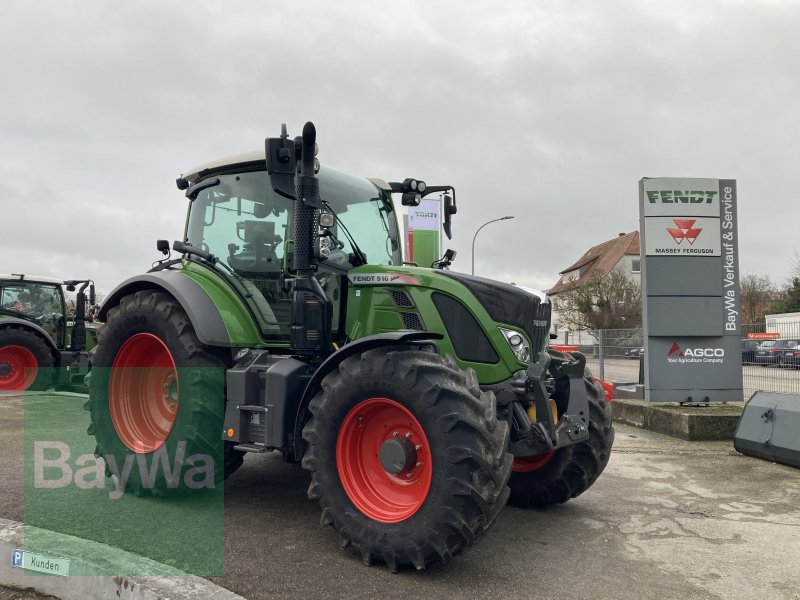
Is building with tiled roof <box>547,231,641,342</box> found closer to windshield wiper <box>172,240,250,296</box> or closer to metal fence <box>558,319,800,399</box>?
metal fence <box>558,319,800,399</box>

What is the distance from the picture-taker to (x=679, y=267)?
925 cm

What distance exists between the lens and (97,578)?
3051 mm

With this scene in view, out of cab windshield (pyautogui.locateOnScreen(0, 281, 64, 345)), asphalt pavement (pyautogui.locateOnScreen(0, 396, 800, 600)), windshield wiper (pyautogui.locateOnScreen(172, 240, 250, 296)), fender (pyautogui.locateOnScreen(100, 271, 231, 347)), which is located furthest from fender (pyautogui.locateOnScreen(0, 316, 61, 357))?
windshield wiper (pyautogui.locateOnScreen(172, 240, 250, 296))

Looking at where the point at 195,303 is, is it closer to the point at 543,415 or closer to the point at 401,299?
the point at 401,299

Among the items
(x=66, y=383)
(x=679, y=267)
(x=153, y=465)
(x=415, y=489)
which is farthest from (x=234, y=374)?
(x=66, y=383)

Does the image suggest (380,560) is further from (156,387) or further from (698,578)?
(156,387)

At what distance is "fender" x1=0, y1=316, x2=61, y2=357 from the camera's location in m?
12.1

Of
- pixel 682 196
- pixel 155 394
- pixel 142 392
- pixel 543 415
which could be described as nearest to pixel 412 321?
pixel 543 415

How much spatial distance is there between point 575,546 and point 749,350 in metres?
7.27

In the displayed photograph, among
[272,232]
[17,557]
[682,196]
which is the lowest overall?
[17,557]

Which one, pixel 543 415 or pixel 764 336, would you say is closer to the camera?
pixel 543 415

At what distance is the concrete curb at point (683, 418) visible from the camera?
26.9 ft

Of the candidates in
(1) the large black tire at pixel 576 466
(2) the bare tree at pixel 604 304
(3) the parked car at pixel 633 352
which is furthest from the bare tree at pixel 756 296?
(1) the large black tire at pixel 576 466

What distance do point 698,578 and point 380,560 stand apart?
5.59 feet
